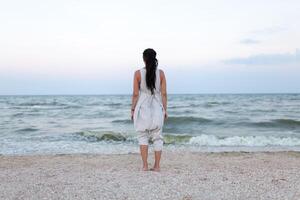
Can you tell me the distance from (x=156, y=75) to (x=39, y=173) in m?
2.42

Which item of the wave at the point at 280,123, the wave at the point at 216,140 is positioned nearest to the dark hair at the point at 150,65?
the wave at the point at 216,140

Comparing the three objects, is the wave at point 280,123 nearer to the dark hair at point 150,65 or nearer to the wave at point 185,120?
the wave at point 185,120

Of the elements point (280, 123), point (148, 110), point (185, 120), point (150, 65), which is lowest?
point (280, 123)

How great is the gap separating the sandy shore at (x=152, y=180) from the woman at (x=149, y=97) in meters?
0.73

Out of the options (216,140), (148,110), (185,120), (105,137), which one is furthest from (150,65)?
(185,120)

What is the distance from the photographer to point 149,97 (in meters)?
6.21

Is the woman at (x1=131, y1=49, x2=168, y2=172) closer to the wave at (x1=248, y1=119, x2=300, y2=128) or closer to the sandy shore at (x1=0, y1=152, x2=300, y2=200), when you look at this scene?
the sandy shore at (x1=0, y1=152, x2=300, y2=200)

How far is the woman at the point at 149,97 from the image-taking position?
6.11 metres

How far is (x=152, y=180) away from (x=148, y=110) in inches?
44.4

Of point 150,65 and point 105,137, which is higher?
point 150,65

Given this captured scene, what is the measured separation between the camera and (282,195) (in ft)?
15.9

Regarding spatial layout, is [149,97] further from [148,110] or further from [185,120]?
[185,120]

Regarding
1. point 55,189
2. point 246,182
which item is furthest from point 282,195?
point 55,189

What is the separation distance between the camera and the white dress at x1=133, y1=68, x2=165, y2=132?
6.17m
